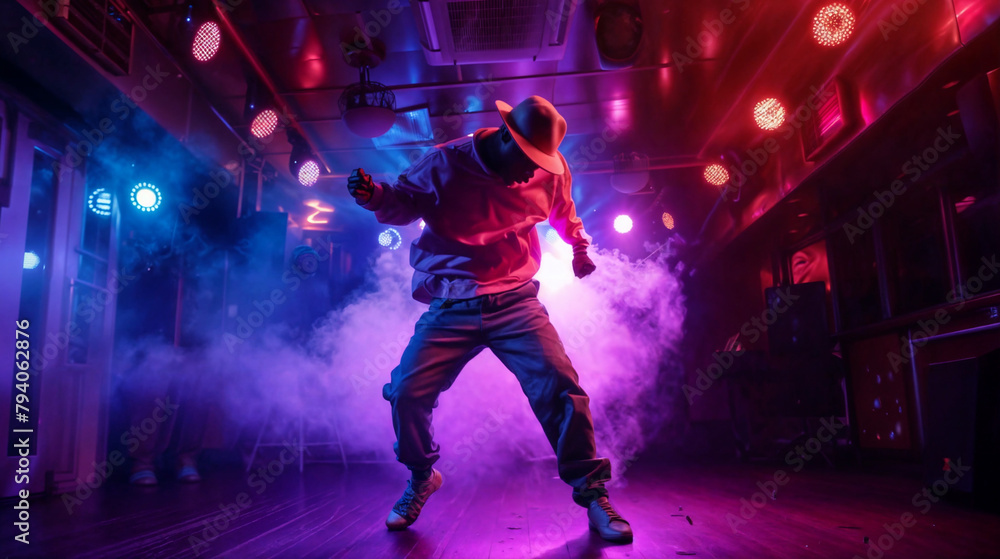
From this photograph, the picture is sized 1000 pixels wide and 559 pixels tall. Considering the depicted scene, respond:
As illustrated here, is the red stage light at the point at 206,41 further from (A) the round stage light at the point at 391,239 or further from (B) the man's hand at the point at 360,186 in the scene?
(A) the round stage light at the point at 391,239

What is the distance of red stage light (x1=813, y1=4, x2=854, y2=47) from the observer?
3695 millimetres

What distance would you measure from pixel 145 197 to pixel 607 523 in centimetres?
425

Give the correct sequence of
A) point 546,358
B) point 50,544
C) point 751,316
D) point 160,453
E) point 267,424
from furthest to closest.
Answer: point 751,316, point 267,424, point 160,453, point 546,358, point 50,544

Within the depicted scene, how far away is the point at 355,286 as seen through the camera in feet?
21.0

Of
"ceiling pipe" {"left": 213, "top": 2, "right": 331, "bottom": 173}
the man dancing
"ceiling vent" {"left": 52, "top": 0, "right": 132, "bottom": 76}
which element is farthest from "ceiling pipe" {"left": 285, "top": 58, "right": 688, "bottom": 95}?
the man dancing

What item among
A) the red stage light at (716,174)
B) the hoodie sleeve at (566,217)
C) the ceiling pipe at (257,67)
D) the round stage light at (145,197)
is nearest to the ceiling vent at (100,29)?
the ceiling pipe at (257,67)

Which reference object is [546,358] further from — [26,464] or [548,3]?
[26,464]

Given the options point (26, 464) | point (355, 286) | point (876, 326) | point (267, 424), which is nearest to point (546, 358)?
point (26, 464)

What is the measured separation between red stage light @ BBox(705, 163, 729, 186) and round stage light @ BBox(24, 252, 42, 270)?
231 inches

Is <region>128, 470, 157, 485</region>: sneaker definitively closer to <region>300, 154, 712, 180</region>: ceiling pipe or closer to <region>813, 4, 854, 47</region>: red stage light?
<region>300, 154, 712, 180</region>: ceiling pipe

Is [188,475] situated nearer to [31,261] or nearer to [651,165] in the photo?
[31,261]

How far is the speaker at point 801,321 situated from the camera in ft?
16.0

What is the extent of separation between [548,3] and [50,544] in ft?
11.6

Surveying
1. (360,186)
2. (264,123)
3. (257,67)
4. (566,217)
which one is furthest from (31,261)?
(566,217)
